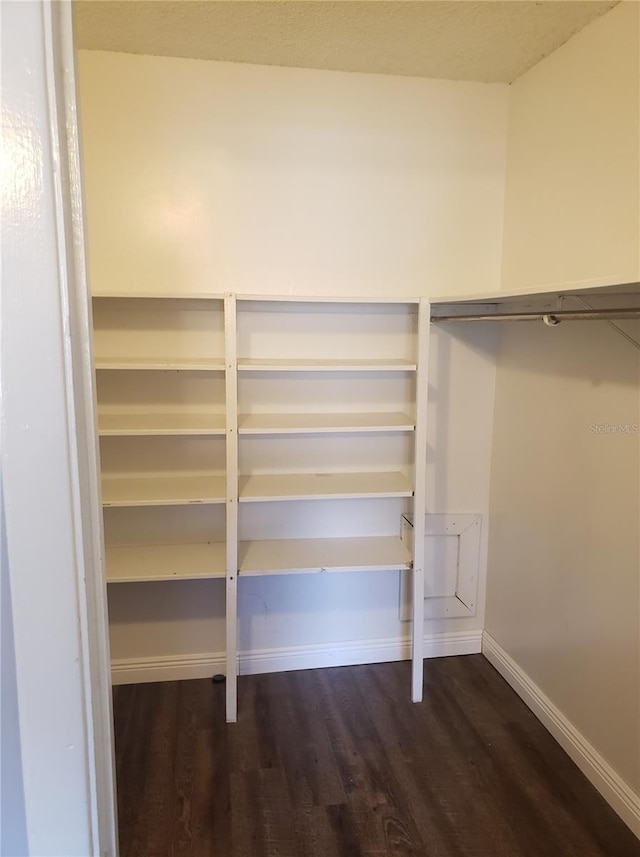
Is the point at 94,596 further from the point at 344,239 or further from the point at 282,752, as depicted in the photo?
the point at 344,239

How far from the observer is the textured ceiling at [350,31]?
1.88 m

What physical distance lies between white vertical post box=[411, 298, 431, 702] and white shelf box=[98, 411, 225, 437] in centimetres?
79

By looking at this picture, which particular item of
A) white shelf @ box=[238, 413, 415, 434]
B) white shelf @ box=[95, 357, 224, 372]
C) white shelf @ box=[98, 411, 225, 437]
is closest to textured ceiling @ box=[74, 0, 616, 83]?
white shelf @ box=[95, 357, 224, 372]

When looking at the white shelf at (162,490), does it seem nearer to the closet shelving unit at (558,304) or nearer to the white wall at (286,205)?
the white wall at (286,205)

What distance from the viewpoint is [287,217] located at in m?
2.39

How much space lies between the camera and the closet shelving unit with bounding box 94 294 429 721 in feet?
7.48

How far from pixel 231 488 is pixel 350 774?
1114mm

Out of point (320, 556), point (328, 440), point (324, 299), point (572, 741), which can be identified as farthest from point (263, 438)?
point (572, 741)

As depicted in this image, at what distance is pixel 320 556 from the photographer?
243 cm

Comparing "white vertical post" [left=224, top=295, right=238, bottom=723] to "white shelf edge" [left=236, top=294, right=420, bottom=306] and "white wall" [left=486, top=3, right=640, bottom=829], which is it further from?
"white wall" [left=486, top=3, right=640, bottom=829]

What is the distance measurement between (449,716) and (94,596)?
6.84 ft

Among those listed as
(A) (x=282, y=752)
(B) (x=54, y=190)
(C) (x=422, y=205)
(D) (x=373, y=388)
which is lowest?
(A) (x=282, y=752)

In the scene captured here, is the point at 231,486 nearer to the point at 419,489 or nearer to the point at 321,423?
the point at 321,423

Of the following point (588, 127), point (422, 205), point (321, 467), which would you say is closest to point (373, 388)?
point (321, 467)
